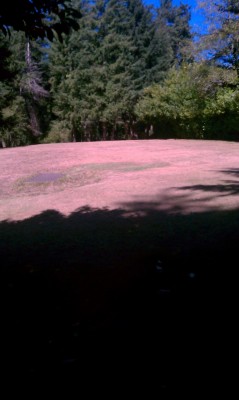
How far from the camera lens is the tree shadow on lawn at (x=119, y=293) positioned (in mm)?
3309

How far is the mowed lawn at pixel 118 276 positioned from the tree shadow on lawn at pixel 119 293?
0.01 m

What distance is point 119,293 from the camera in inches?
176

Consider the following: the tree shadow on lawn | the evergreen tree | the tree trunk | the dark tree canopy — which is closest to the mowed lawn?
the tree shadow on lawn

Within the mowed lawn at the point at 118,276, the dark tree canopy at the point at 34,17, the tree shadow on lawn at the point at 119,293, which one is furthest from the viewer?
the dark tree canopy at the point at 34,17

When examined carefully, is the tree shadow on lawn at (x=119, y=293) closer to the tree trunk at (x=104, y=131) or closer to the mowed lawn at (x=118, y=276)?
the mowed lawn at (x=118, y=276)

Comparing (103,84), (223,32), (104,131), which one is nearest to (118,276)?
(223,32)

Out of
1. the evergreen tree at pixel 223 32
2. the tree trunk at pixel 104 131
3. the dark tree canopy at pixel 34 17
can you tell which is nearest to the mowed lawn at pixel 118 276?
the dark tree canopy at pixel 34 17

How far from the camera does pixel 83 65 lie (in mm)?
46656

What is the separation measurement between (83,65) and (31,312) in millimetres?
45355

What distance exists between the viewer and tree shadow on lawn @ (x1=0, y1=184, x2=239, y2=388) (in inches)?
130

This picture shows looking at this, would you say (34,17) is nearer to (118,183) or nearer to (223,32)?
(118,183)

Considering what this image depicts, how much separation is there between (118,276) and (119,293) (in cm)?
52

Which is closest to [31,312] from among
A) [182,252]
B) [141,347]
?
[141,347]

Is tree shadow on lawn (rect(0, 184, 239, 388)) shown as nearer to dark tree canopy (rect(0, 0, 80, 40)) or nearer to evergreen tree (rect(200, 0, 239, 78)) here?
dark tree canopy (rect(0, 0, 80, 40))
